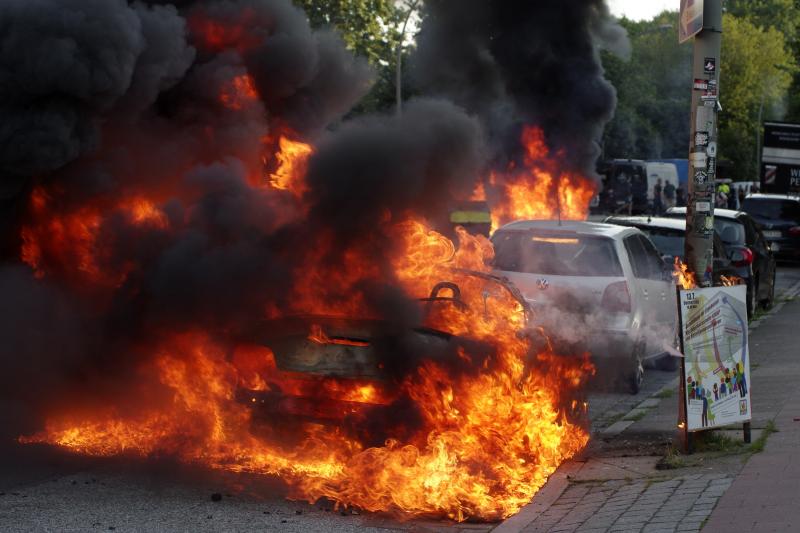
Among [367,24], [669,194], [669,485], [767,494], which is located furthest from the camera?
[669,194]

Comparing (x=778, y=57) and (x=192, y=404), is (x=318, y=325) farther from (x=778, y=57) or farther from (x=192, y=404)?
(x=778, y=57)

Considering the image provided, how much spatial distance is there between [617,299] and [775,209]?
17.6 metres

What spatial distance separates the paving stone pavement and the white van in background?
125ft

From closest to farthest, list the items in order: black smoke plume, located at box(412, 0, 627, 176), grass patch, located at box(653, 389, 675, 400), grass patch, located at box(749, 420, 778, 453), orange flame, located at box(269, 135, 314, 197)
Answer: grass patch, located at box(749, 420, 778, 453), orange flame, located at box(269, 135, 314, 197), grass patch, located at box(653, 389, 675, 400), black smoke plume, located at box(412, 0, 627, 176)

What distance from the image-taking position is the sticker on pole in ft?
26.9

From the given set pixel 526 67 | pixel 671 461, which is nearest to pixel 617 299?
pixel 671 461

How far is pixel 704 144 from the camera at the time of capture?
27.4 feet

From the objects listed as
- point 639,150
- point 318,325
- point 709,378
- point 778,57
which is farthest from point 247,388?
point 778,57

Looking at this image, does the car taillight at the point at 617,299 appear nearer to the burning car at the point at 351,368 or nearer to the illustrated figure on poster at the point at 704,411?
the illustrated figure on poster at the point at 704,411

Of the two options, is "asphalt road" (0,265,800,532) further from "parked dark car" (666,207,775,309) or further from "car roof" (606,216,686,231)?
Answer: "parked dark car" (666,207,775,309)

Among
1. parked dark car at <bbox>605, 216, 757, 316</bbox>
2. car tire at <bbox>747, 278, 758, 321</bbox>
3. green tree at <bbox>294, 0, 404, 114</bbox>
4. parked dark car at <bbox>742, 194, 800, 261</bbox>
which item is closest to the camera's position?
parked dark car at <bbox>605, 216, 757, 316</bbox>

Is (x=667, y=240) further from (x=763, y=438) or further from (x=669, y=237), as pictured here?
(x=763, y=438)

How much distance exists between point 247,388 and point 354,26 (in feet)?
85.9

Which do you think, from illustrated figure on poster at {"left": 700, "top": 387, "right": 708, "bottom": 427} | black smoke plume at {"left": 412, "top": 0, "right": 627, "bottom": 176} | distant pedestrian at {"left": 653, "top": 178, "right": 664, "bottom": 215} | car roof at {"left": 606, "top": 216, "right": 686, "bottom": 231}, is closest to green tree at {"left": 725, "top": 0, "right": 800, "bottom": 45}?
distant pedestrian at {"left": 653, "top": 178, "right": 664, "bottom": 215}
